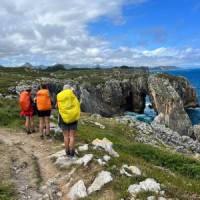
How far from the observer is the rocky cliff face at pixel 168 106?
255ft

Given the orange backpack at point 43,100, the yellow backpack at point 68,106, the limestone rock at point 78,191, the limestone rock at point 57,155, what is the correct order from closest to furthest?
the limestone rock at point 78,191 < the yellow backpack at point 68,106 < the limestone rock at point 57,155 < the orange backpack at point 43,100

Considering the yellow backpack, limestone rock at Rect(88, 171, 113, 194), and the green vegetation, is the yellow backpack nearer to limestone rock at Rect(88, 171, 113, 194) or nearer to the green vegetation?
limestone rock at Rect(88, 171, 113, 194)

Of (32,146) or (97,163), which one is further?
(32,146)

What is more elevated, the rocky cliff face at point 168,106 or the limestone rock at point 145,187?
the limestone rock at point 145,187

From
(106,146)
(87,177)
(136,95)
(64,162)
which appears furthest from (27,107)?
(136,95)

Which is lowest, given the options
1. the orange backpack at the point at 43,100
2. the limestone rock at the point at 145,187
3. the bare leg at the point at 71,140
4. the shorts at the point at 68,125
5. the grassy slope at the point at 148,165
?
the grassy slope at the point at 148,165

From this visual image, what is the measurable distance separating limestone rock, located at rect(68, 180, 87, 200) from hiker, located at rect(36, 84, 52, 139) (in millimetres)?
9069

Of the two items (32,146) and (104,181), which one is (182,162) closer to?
(32,146)

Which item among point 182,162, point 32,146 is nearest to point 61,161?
point 32,146

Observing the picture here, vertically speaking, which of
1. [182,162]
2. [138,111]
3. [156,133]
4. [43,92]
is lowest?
[138,111]

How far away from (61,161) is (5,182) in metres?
2.60

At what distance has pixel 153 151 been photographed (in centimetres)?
2273

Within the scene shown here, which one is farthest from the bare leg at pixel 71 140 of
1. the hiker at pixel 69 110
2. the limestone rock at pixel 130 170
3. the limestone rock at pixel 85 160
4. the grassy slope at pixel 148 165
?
the limestone rock at pixel 130 170

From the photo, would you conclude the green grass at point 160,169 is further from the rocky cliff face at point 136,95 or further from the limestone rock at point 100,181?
the rocky cliff face at point 136,95
